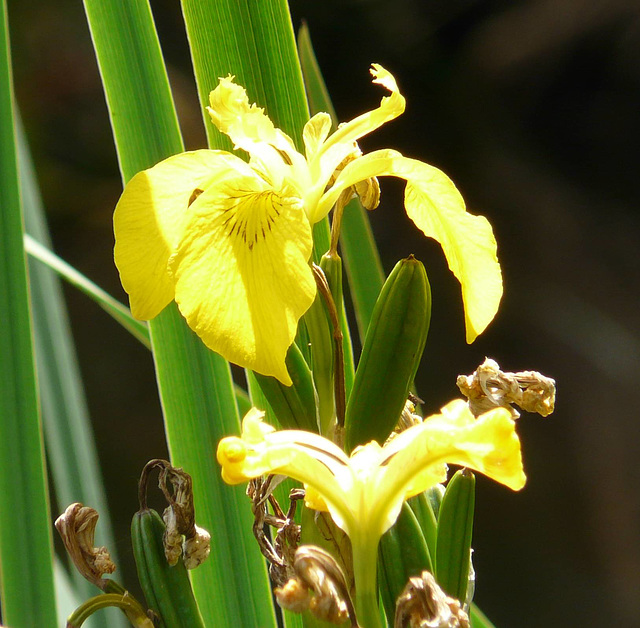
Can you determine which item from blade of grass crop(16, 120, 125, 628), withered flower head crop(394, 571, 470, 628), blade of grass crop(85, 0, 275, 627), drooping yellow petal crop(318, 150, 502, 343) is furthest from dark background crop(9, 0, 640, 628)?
withered flower head crop(394, 571, 470, 628)

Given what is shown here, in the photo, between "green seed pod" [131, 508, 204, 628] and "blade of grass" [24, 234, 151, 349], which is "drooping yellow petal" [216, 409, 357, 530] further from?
"blade of grass" [24, 234, 151, 349]

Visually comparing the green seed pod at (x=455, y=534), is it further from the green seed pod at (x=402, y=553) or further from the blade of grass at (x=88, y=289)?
the blade of grass at (x=88, y=289)

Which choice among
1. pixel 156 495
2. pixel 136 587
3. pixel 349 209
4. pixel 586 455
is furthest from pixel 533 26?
pixel 136 587

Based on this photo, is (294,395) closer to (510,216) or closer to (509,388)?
(509,388)

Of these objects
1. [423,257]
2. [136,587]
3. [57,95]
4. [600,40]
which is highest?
[57,95]

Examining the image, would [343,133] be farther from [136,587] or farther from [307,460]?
[136,587]

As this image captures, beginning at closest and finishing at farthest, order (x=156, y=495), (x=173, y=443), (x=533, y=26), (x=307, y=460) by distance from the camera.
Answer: (x=307, y=460)
(x=173, y=443)
(x=533, y=26)
(x=156, y=495)

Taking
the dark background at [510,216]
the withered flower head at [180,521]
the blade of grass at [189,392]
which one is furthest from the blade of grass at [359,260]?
the dark background at [510,216]
